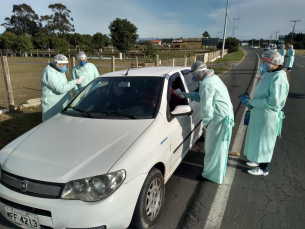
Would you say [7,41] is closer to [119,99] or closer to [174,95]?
[119,99]

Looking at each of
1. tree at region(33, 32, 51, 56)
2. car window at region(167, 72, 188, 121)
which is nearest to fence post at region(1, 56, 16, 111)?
car window at region(167, 72, 188, 121)

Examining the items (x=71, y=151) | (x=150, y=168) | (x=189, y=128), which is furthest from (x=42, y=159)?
(x=189, y=128)

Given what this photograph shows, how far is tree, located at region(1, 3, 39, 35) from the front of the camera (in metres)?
76.5

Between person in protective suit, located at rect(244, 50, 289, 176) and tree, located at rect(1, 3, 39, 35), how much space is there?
295ft

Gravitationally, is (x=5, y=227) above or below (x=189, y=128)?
below

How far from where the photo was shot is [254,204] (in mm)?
2850

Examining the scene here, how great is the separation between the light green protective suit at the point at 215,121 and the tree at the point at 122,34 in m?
47.6

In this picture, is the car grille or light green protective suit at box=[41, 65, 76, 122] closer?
the car grille

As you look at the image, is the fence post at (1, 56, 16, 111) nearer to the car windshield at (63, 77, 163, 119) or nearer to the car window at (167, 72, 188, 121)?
the car windshield at (63, 77, 163, 119)

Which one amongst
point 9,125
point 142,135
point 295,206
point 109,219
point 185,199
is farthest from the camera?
point 9,125

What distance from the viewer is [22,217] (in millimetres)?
2039

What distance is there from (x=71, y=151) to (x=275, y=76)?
2.72 meters

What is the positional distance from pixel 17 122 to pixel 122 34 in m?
45.6

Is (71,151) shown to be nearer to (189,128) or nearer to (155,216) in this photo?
(155,216)
